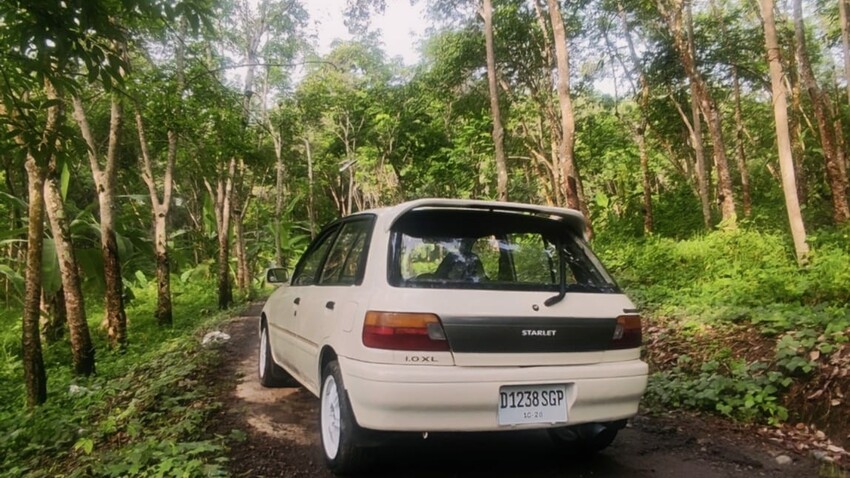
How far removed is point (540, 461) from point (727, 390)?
2189 mm

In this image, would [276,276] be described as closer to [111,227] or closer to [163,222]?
[111,227]

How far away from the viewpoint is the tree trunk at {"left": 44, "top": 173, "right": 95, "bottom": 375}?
7145mm

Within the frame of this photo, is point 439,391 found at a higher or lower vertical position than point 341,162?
lower

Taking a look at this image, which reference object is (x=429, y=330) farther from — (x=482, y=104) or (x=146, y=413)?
(x=482, y=104)

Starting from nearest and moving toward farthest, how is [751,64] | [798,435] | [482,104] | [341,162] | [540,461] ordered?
1. [540,461]
2. [798,435]
3. [751,64]
4. [482,104]
5. [341,162]

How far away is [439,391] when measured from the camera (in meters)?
2.76

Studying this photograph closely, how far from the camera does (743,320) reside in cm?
596

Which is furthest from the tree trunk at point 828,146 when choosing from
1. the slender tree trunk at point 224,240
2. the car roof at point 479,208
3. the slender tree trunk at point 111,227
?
the slender tree trunk at point 224,240

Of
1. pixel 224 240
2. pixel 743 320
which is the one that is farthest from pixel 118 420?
pixel 224 240

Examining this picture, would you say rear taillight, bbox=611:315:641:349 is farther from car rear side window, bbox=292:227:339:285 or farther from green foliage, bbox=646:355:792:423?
car rear side window, bbox=292:227:339:285

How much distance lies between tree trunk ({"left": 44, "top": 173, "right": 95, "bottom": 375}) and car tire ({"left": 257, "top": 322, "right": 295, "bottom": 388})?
10.9 feet

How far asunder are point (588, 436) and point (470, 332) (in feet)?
4.06

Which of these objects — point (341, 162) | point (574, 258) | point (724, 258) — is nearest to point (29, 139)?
point (574, 258)

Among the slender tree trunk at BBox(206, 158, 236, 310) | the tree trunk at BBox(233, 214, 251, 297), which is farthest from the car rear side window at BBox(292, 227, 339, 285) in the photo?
the tree trunk at BBox(233, 214, 251, 297)
